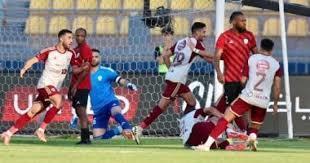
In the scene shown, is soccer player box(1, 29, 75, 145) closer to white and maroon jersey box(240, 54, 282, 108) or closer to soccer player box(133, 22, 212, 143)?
soccer player box(133, 22, 212, 143)

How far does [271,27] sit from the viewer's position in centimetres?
2045

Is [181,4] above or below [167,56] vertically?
above

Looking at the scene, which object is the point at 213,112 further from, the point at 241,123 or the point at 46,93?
the point at 46,93

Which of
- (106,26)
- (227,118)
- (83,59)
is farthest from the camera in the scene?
(106,26)

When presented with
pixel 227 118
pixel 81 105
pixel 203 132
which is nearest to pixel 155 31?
pixel 81 105

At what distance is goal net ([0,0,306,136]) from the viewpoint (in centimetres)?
1700

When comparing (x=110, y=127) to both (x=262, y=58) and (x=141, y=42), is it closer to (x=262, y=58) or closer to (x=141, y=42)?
(x=141, y=42)

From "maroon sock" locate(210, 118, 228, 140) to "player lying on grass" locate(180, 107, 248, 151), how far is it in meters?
0.49

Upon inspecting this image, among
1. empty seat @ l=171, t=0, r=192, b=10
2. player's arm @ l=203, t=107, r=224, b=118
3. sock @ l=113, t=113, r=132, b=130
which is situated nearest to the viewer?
player's arm @ l=203, t=107, r=224, b=118

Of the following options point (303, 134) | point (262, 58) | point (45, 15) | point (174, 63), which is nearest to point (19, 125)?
point (174, 63)

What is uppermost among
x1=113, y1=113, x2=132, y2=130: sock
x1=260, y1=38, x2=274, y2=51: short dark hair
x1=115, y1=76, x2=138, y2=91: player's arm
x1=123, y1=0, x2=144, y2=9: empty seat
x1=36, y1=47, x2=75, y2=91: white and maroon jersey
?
x1=123, y1=0, x2=144, y2=9: empty seat

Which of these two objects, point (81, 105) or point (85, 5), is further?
point (85, 5)

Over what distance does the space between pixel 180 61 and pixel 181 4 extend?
5.06m

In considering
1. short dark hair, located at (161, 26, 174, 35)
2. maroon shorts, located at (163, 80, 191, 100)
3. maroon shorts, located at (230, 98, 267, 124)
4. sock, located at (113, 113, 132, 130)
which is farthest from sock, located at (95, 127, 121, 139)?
short dark hair, located at (161, 26, 174, 35)
